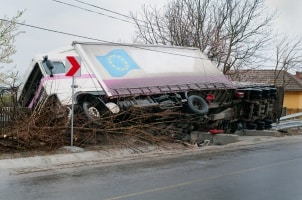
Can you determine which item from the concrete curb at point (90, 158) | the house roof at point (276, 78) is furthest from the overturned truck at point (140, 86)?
the house roof at point (276, 78)

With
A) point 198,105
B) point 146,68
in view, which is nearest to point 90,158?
point 146,68

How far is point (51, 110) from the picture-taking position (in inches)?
567

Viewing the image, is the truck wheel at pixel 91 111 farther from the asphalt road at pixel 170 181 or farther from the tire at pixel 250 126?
the tire at pixel 250 126

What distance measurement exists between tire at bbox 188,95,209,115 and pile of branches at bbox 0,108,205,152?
821 mm

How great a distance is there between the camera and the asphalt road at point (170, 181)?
326 inches

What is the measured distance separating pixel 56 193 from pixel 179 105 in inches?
409

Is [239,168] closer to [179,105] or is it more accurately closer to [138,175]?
[138,175]

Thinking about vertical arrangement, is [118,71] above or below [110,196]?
above

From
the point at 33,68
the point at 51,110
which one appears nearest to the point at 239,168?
the point at 51,110

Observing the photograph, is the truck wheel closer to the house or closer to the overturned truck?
the overturned truck

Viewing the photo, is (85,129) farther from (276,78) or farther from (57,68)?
(276,78)

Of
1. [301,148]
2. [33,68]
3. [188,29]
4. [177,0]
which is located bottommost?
[301,148]

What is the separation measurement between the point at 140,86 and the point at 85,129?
3553 mm

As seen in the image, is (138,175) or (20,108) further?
(20,108)
